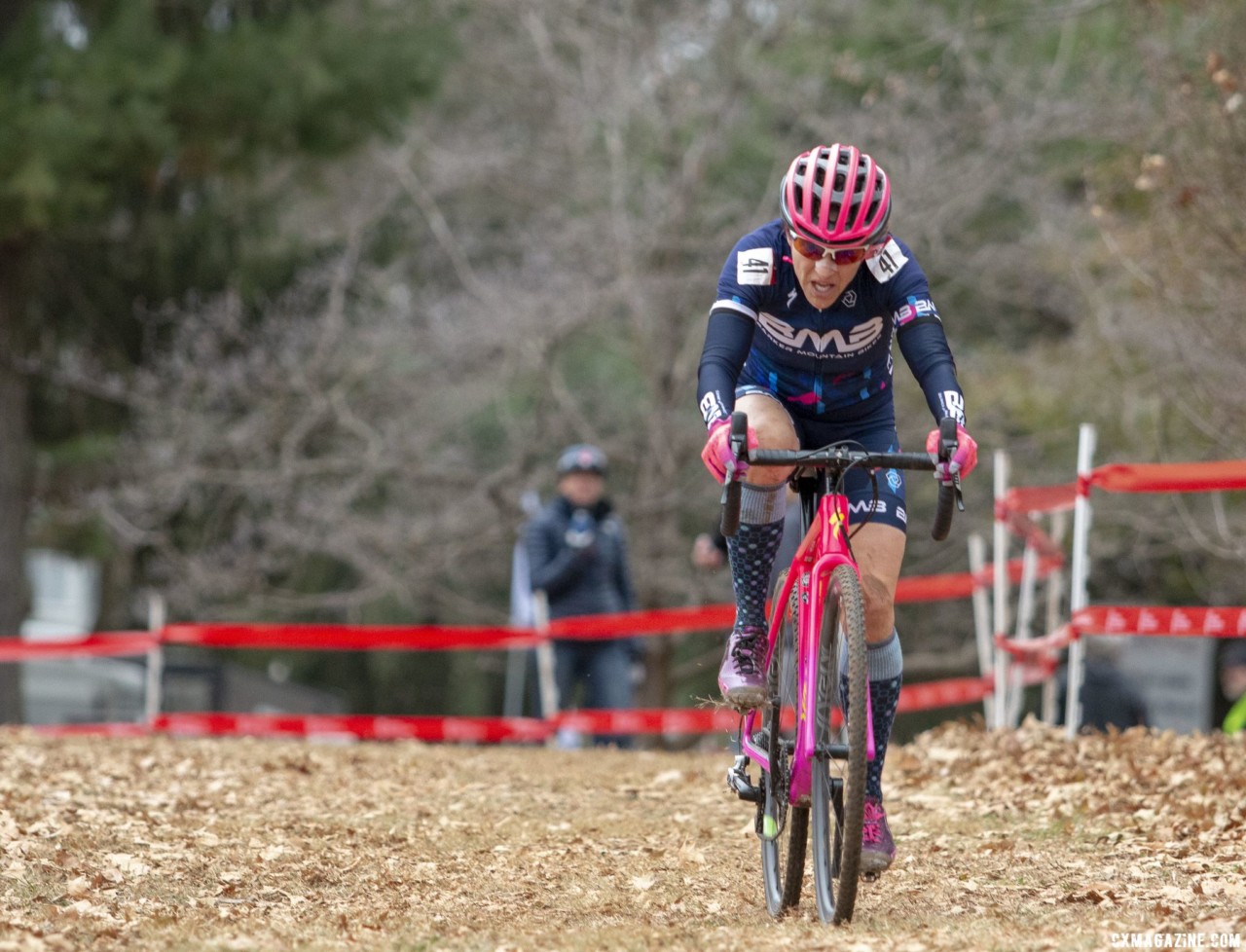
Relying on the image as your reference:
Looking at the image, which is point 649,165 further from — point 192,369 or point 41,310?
point 41,310

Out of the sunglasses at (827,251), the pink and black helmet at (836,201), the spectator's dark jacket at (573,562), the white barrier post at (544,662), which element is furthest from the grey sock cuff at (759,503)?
the white barrier post at (544,662)

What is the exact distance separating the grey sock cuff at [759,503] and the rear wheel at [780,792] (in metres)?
0.23

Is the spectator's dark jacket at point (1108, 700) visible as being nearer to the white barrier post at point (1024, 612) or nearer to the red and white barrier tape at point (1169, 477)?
the white barrier post at point (1024, 612)

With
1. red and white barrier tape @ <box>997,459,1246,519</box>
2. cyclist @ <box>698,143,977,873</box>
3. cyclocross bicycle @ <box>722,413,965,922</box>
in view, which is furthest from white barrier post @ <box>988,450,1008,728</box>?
cyclocross bicycle @ <box>722,413,965,922</box>

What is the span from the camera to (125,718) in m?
19.2

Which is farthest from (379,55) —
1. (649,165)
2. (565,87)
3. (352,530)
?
(352,530)

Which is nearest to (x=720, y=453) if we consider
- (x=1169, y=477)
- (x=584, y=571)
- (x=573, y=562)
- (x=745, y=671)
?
(x=745, y=671)

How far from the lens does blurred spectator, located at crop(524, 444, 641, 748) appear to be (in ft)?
41.3

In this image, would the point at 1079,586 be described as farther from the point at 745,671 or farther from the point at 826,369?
the point at 745,671

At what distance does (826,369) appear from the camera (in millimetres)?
6227

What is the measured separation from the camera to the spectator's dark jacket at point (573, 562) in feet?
42.0

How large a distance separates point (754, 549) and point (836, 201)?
1.28 m

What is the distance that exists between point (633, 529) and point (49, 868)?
1270 centimetres

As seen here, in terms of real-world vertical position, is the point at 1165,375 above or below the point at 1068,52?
below
